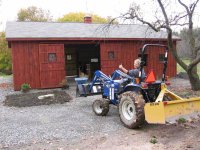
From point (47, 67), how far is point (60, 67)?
0.70m

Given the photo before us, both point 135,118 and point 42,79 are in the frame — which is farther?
point 42,79

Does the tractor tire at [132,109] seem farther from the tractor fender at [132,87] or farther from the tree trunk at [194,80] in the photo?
the tree trunk at [194,80]

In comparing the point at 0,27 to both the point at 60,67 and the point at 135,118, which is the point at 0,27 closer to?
the point at 60,67

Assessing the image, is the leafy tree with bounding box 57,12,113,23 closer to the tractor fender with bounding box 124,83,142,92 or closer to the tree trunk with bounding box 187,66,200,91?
the tree trunk with bounding box 187,66,200,91

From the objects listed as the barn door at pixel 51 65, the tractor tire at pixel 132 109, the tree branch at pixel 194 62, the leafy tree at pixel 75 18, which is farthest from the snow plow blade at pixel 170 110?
the leafy tree at pixel 75 18

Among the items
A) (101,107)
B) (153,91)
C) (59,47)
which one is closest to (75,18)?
(59,47)

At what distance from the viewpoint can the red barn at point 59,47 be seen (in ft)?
47.4

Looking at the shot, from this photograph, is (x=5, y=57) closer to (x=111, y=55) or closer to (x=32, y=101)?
(x=111, y=55)

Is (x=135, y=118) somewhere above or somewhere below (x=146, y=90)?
below

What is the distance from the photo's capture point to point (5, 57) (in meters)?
28.7

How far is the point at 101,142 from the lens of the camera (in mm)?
5891

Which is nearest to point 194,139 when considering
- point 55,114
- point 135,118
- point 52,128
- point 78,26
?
point 135,118

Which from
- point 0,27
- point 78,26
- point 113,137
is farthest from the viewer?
point 0,27

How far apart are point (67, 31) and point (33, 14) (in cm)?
2671
